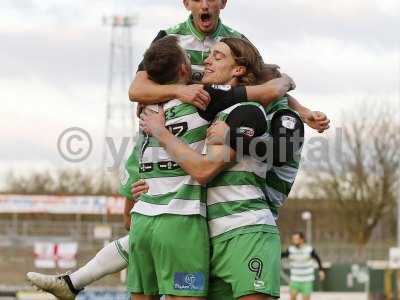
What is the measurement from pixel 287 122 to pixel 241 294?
0.96 metres

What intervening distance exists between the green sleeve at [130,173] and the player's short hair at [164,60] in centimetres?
83

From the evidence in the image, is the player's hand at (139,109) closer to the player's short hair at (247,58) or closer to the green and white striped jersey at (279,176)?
the player's short hair at (247,58)

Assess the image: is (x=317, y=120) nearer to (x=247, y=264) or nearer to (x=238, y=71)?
(x=238, y=71)

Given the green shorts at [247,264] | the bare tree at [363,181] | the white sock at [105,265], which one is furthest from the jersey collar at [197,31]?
the bare tree at [363,181]

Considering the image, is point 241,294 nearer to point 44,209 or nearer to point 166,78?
point 166,78

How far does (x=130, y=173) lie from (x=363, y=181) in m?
46.9

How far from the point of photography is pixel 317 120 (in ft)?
19.1

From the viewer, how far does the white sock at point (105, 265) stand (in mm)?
6625

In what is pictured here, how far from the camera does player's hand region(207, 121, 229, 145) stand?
5199mm

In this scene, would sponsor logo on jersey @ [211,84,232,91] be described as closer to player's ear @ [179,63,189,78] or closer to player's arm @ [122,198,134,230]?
player's ear @ [179,63,189,78]

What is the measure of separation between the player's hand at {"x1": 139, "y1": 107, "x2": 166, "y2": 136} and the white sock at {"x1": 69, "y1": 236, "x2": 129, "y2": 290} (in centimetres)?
127

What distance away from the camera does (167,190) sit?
5.37 meters

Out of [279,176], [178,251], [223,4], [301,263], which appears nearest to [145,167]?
[178,251]

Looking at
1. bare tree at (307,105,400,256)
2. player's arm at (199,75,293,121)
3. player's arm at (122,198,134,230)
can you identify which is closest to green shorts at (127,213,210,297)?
player's arm at (199,75,293,121)
